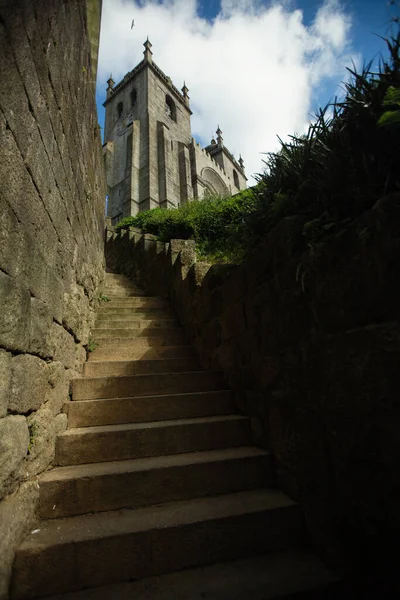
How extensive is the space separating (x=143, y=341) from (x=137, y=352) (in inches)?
10.9

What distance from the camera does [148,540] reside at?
1675 mm

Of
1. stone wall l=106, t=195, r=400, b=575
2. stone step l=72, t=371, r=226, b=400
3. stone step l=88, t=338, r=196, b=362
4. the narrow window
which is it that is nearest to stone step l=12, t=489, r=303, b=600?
stone wall l=106, t=195, r=400, b=575

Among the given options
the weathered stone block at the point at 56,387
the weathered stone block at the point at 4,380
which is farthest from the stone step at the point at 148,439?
the weathered stone block at the point at 4,380

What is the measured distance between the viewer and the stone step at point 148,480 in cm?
188

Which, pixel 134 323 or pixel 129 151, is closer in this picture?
pixel 134 323

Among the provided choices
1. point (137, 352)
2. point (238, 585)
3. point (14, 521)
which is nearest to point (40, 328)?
point (14, 521)

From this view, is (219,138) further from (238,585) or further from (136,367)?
(238,585)

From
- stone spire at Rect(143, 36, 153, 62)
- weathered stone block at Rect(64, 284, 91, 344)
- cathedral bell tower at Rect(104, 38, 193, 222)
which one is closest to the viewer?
weathered stone block at Rect(64, 284, 91, 344)

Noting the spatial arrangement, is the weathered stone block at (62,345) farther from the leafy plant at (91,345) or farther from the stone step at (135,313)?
the stone step at (135,313)

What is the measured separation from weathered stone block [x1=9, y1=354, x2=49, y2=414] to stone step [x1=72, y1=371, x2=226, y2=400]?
2.82 feet

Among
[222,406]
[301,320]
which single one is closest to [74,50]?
[301,320]

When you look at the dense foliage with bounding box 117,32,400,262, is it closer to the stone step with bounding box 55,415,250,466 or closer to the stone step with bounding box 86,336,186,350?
the stone step with bounding box 55,415,250,466

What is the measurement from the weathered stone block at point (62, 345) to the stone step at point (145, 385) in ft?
0.84

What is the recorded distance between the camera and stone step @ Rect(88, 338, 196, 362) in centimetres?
386
